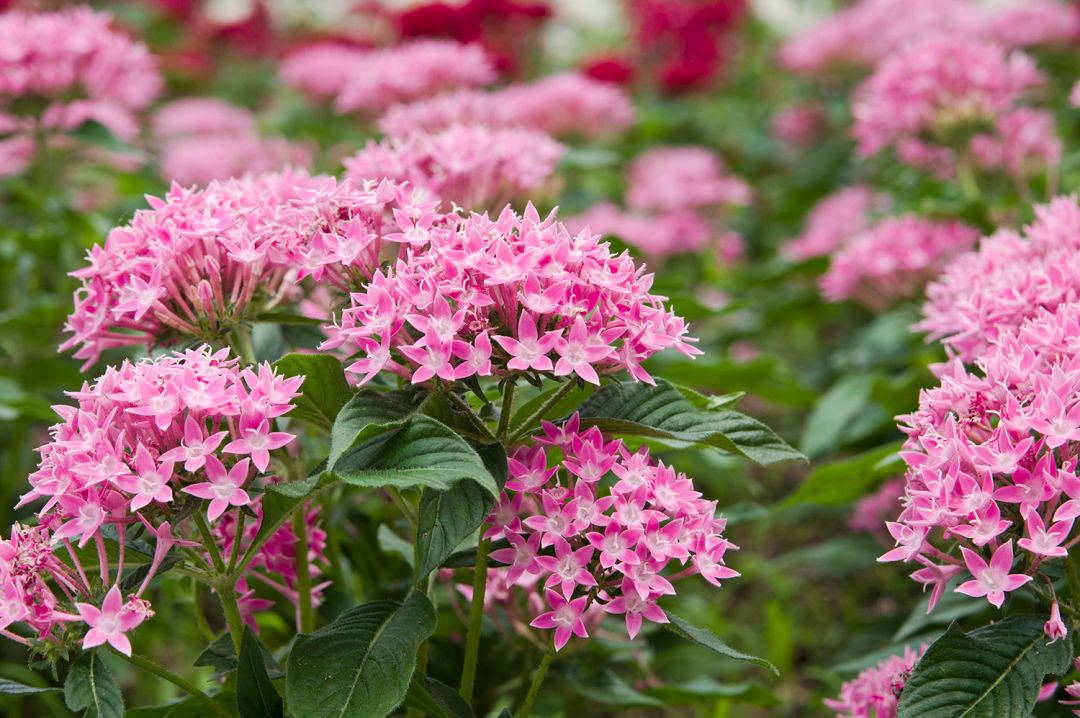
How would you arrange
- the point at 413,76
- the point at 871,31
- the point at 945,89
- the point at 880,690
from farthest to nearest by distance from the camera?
the point at 871,31 < the point at 413,76 < the point at 945,89 < the point at 880,690

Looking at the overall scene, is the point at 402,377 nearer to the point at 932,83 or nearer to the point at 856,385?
the point at 856,385

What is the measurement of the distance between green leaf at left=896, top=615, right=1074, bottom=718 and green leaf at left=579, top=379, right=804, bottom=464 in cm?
Answer: 27

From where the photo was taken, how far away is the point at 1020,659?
1050 mm

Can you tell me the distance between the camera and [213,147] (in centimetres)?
326

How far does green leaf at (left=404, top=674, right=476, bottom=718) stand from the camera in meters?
1.12

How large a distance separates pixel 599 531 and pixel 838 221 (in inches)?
91.8

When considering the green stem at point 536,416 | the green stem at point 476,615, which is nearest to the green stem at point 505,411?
the green stem at point 536,416

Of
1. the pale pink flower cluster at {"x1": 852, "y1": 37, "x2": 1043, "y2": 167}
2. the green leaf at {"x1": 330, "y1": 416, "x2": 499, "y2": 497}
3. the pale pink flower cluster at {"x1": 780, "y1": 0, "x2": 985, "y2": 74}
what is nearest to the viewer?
the green leaf at {"x1": 330, "y1": 416, "x2": 499, "y2": 497}

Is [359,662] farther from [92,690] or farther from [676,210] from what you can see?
[676,210]

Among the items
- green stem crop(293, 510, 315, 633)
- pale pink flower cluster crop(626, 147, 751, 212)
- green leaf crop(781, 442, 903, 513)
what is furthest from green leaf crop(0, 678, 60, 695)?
pale pink flower cluster crop(626, 147, 751, 212)

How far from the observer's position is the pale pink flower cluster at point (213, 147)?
3127mm

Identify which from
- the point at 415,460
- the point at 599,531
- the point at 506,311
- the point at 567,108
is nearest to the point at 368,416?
the point at 415,460

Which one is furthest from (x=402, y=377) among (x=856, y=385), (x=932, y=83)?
(x=932, y=83)

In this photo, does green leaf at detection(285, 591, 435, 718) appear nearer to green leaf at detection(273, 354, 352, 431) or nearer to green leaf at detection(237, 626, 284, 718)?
green leaf at detection(237, 626, 284, 718)
